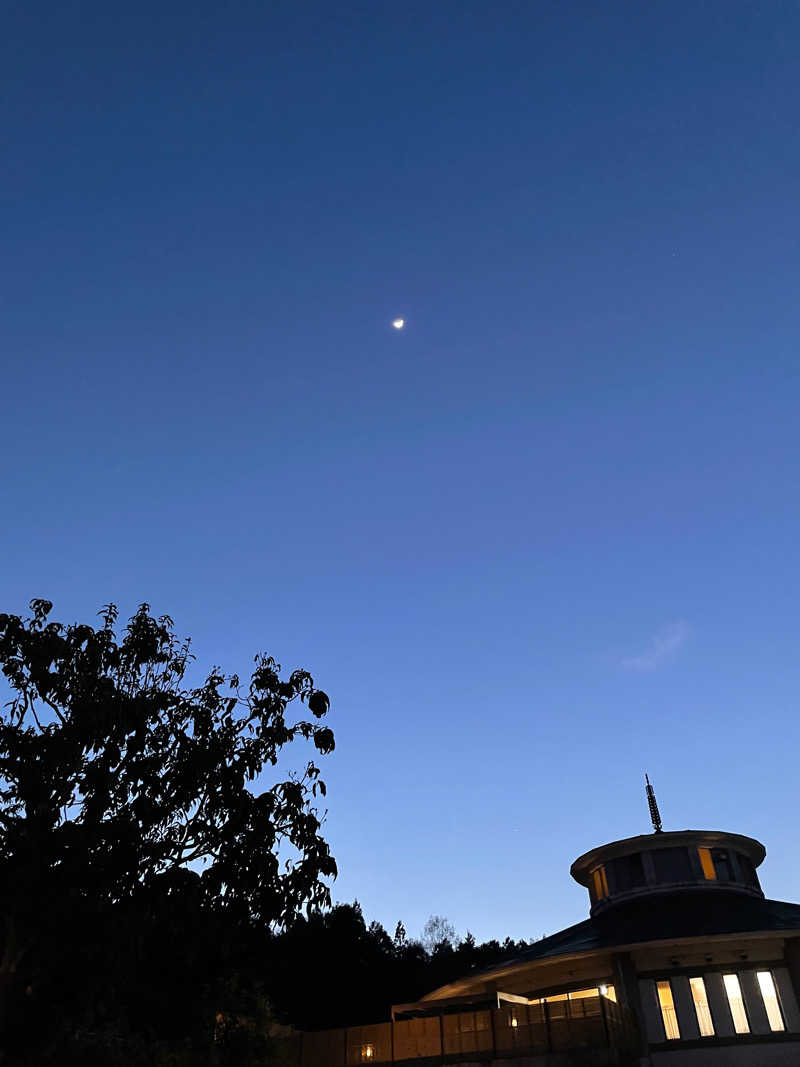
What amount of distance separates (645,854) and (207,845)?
29.5 meters

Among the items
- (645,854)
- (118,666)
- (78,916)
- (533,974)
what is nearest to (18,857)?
(78,916)

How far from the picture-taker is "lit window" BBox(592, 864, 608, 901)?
49.0 metres

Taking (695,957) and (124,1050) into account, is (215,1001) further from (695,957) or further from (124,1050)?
(695,957)

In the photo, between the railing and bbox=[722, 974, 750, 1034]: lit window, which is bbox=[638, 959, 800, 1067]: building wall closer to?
bbox=[722, 974, 750, 1034]: lit window

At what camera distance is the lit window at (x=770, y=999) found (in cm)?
3628

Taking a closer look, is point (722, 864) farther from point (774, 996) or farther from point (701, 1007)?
point (701, 1007)

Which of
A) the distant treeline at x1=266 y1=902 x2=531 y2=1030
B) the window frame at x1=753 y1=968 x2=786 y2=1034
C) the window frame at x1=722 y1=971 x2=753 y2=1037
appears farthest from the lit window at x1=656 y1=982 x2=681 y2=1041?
the distant treeline at x1=266 y1=902 x2=531 y2=1030

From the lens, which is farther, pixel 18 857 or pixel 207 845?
pixel 207 845

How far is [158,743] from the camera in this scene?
2781cm

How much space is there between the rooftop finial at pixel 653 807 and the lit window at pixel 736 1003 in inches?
619

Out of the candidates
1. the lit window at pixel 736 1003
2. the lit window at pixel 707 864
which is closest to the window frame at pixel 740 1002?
the lit window at pixel 736 1003

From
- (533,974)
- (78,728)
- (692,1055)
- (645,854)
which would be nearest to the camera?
(78,728)

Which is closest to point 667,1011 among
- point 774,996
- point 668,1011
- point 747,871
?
point 668,1011

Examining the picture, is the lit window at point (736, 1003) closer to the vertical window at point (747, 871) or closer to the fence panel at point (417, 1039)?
the vertical window at point (747, 871)
